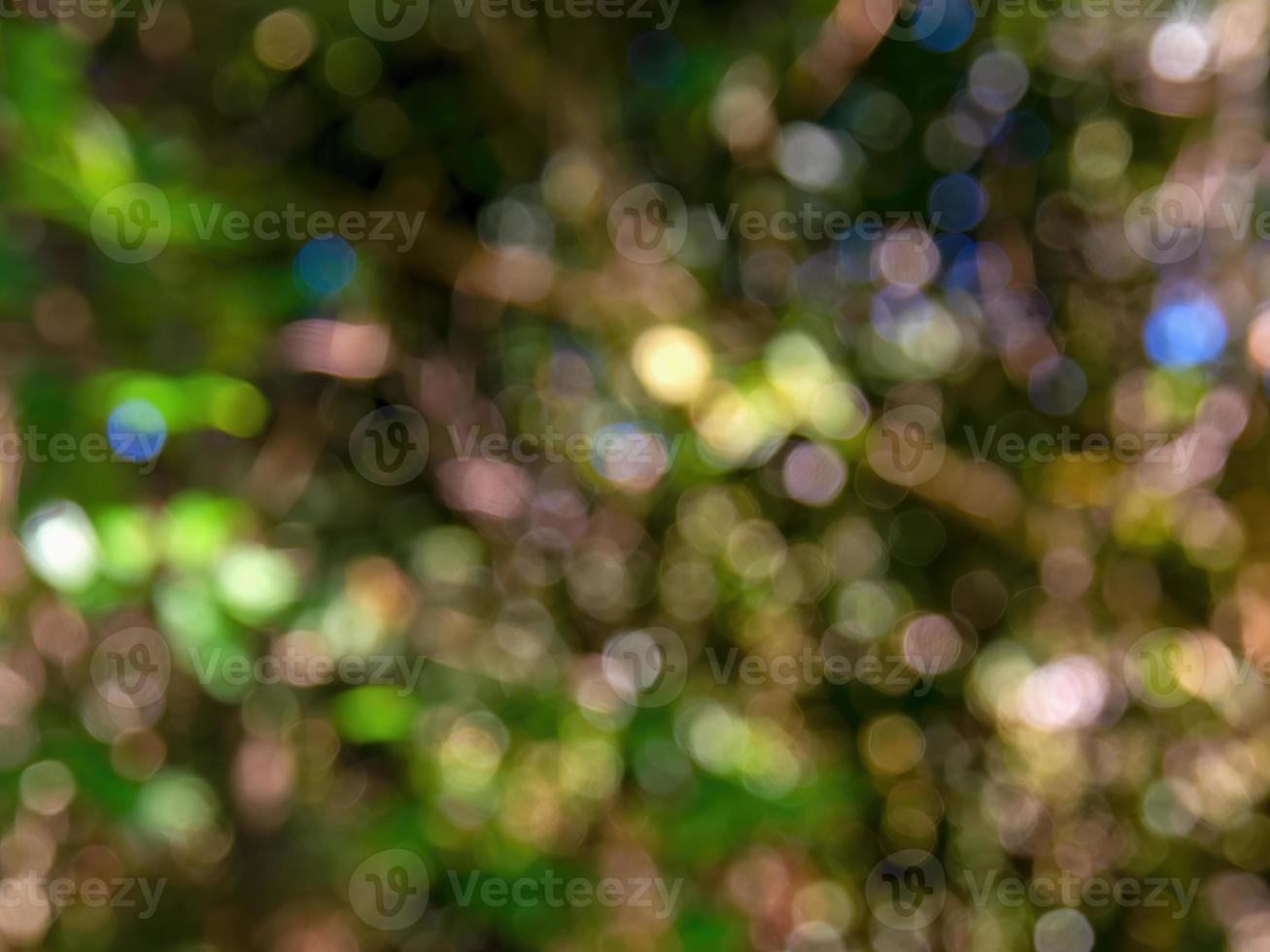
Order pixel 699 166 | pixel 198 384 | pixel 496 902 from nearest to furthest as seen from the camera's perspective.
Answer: pixel 198 384
pixel 496 902
pixel 699 166

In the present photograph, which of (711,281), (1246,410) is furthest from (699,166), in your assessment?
(1246,410)

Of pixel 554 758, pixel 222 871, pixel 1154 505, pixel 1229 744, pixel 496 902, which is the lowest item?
pixel 222 871

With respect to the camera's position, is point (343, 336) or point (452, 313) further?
point (452, 313)

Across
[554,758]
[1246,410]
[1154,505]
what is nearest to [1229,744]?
[1154,505]

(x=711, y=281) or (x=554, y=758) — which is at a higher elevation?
(x=711, y=281)

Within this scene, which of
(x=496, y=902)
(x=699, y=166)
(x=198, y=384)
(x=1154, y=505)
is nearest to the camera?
(x=198, y=384)

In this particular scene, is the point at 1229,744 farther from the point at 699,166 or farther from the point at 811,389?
the point at 699,166
